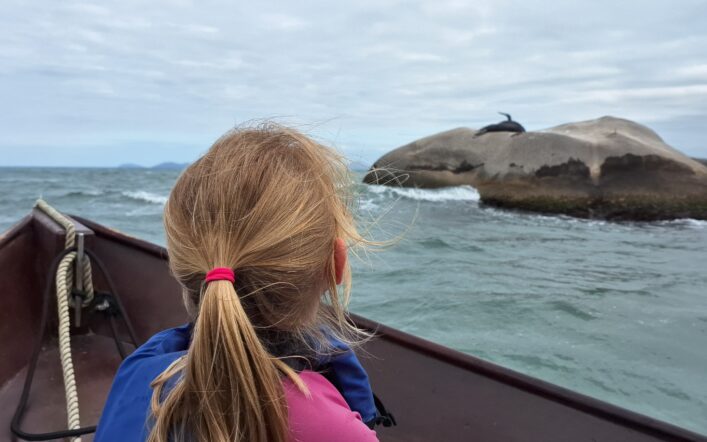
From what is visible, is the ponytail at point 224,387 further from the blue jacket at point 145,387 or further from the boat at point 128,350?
the boat at point 128,350

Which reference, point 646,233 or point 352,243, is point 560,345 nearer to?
point 352,243

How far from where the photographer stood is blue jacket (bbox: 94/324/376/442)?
3.15ft

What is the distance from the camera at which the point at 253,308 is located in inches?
36.2

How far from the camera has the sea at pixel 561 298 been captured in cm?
411

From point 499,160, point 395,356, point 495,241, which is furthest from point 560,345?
point 499,160

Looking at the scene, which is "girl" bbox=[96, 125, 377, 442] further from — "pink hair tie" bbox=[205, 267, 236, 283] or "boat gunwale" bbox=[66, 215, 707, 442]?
"boat gunwale" bbox=[66, 215, 707, 442]

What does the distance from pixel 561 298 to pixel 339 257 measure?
574 cm

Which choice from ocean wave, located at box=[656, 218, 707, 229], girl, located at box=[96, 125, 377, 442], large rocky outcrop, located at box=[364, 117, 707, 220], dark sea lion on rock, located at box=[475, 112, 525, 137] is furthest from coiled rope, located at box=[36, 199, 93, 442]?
dark sea lion on rock, located at box=[475, 112, 525, 137]

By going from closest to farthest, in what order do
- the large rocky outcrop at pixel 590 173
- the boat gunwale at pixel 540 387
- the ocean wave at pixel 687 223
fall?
1. the boat gunwale at pixel 540 387
2. the ocean wave at pixel 687 223
3. the large rocky outcrop at pixel 590 173

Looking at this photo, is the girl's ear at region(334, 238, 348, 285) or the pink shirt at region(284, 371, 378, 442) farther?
the girl's ear at region(334, 238, 348, 285)

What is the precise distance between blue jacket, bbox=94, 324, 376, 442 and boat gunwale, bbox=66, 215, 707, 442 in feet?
3.49

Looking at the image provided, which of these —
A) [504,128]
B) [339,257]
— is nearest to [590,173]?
[504,128]

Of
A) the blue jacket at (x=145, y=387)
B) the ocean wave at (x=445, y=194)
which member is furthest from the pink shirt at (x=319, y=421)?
the ocean wave at (x=445, y=194)

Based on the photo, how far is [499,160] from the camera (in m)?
15.2
